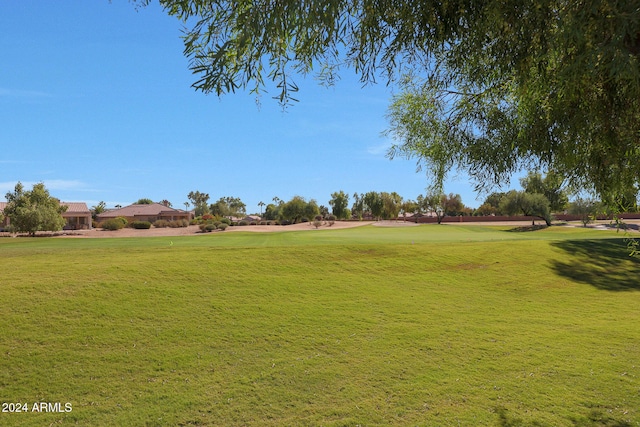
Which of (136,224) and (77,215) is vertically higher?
(77,215)

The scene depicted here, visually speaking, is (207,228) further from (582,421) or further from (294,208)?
(582,421)

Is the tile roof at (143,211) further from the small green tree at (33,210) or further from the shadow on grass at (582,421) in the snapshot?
the shadow on grass at (582,421)

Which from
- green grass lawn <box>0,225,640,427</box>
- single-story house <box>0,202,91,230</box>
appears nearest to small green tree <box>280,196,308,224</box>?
single-story house <box>0,202,91,230</box>

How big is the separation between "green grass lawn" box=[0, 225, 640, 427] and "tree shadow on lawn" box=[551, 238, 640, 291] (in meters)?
2.75

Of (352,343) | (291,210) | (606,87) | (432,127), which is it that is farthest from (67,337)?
(291,210)

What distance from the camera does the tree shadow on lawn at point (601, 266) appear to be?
18.0 m

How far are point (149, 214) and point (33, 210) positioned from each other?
4997 centimetres

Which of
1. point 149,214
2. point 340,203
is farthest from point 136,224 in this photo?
point 340,203

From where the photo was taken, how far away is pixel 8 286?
11.1 meters

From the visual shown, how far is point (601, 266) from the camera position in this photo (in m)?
21.0

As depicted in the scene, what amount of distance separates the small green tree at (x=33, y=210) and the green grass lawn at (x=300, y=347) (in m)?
41.3

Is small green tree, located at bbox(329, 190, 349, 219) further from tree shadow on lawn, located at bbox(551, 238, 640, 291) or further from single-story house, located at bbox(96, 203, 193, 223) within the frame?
tree shadow on lawn, located at bbox(551, 238, 640, 291)

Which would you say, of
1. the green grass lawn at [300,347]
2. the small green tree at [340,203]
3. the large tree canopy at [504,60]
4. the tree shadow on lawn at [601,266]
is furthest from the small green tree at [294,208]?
the large tree canopy at [504,60]

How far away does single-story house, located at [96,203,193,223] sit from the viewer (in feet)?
315
